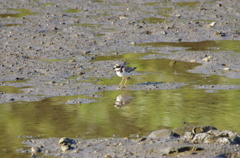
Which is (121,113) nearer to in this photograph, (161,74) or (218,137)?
(218,137)

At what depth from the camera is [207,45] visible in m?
13.3

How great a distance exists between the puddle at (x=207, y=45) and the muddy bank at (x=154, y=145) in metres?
6.54

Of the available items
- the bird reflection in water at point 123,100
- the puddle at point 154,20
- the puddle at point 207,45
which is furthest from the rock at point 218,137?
the puddle at point 154,20

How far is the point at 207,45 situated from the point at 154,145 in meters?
7.59

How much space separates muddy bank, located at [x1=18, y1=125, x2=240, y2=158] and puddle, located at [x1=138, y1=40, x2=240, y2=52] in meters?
6.54

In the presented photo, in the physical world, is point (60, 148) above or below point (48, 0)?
below

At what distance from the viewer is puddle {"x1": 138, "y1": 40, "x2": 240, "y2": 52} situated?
12.8m

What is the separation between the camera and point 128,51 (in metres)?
12.7

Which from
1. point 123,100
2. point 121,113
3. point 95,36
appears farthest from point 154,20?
point 121,113

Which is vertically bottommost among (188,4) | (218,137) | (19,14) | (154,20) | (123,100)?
(123,100)

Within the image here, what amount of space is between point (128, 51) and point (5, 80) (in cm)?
399

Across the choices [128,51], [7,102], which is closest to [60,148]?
[7,102]

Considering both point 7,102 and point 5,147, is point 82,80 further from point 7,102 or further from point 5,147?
point 5,147

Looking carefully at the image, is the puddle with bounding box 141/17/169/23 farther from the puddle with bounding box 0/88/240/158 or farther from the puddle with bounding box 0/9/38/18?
the puddle with bounding box 0/88/240/158
